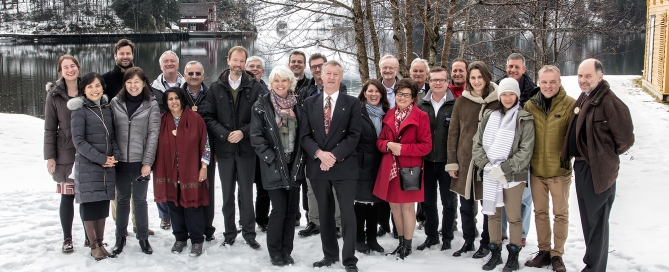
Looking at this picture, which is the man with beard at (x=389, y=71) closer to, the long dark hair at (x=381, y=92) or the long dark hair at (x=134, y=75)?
the long dark hair at (x=381, y=92)

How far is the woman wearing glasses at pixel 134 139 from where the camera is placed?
4855mm

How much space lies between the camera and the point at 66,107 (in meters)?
4.79

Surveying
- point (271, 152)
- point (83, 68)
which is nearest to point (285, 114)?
point (271, 152)

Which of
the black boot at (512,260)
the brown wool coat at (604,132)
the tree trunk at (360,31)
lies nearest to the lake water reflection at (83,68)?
the tree trunk at (360,31)

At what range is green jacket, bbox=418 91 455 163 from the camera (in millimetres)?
5100

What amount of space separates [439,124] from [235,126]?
2.06 metres

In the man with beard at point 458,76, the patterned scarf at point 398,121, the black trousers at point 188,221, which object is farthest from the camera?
the man with beard at point 458,76

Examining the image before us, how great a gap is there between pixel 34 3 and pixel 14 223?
89731mm

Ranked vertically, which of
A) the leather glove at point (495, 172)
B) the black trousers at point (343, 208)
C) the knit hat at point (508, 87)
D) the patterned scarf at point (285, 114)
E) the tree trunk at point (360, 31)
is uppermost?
the tree trunk at point (360, 31)

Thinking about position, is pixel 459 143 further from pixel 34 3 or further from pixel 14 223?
pixel 34 3

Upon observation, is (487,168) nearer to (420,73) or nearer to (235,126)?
(420,73)

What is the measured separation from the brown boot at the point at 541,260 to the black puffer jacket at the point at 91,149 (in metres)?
3.96

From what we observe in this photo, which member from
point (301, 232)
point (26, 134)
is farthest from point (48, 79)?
point (301, 232)

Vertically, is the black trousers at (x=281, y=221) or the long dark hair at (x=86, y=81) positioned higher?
the long dark hair at (x=86, y=81)
